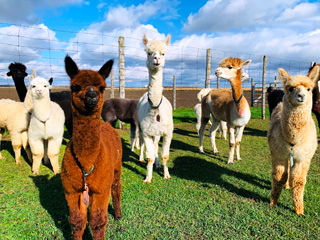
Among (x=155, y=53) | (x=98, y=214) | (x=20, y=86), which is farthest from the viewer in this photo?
(x=20, y=86)

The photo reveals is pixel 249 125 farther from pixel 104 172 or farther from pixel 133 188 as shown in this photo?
pixel 104 172

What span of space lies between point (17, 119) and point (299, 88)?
5.45m

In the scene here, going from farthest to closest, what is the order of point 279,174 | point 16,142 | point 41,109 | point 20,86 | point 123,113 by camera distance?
point 123,113 → point 20,86 → point 16,142 → point 41,109 → point 279,174

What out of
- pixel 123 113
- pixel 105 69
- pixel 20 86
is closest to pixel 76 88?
pixel 105 69

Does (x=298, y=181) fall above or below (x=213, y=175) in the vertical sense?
above

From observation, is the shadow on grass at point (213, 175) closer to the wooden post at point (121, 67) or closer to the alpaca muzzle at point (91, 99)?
the alpaca muzzle at point (91, 99)

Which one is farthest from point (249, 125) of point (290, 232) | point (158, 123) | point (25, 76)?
point (25, 76)

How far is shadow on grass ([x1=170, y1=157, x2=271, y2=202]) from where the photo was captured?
388 centimetres

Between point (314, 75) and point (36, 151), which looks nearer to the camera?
point (314, 75)

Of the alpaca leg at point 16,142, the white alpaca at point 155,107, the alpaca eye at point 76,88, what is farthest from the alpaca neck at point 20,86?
Answer: the alpaca eye at point 76,88

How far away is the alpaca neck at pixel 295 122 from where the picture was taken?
2.86 meters

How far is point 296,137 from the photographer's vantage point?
293 centimetres

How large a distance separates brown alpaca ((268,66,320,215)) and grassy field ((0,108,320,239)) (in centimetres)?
49

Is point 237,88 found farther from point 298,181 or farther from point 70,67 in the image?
point 70,67
